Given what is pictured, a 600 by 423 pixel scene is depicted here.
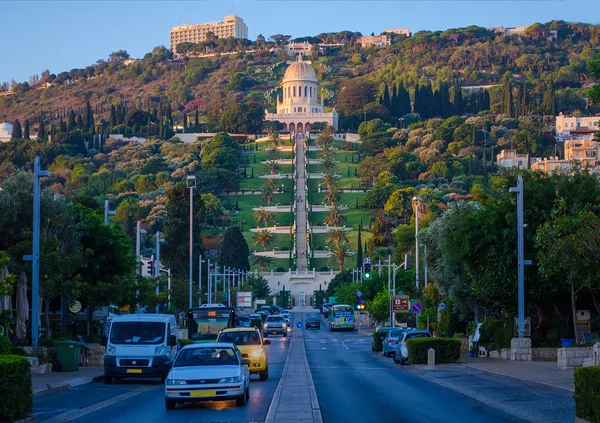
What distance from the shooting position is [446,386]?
97.9 feet

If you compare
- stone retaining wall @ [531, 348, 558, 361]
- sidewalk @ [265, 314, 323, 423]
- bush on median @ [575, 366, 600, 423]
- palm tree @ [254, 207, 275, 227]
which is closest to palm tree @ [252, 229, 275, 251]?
palm tree @ [254, 207, 275, 227]

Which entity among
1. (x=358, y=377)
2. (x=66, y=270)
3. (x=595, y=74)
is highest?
(x=595, y=74)

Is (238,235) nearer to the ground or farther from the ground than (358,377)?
farther from the ground

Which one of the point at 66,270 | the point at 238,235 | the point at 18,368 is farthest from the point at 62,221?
the point at 238,235

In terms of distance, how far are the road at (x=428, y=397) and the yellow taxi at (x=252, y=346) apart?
1661 mm

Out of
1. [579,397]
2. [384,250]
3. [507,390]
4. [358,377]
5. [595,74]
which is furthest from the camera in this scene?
[384,250]

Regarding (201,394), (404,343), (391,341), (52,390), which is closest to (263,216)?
(391,341)

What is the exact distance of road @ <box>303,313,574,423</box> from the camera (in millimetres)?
21062

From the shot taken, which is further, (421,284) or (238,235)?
(238,235)

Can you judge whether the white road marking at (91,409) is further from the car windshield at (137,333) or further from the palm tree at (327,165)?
the palm tree at (327,165)

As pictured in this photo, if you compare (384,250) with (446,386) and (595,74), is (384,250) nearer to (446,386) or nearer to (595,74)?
(446,386)

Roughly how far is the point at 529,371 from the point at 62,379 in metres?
14.1

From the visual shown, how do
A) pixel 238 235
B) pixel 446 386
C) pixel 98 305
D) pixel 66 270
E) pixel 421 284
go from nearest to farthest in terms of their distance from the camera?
pixel 446 386 < pixel 66 270 < pixel 98 305 < pixel 421 284 < pixel 238 235

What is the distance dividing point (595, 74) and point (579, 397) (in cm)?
714
